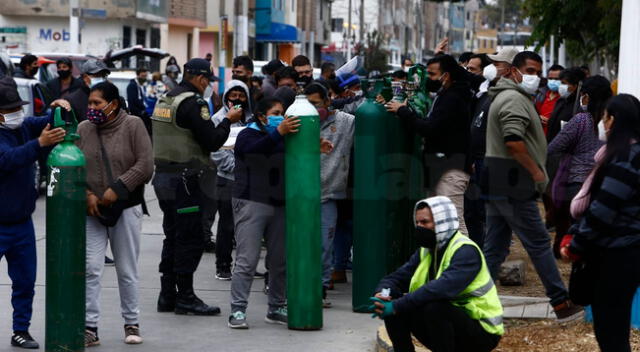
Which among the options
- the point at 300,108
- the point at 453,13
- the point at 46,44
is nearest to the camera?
the point at 300,108

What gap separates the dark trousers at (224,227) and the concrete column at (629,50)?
400 cm

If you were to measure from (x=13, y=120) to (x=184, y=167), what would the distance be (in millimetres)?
1530

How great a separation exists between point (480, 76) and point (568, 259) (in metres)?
5.71

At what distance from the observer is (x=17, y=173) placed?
775 cm

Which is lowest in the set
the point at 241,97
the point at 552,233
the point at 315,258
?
the point at 552,233

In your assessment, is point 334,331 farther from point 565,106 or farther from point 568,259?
point 565,106

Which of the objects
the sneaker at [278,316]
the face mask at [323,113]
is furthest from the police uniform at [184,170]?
the face mask at [323,113]

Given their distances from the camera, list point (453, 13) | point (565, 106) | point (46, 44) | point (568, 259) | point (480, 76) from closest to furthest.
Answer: point (568, 259) → point (480, 76) → point (565, 106) → point (46, 44) → point (453, 13)

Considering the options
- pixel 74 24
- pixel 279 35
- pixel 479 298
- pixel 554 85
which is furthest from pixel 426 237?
pixel 279 35

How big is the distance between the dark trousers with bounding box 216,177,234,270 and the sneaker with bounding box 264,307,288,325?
6.83ft

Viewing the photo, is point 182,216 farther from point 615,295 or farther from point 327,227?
point 615,295

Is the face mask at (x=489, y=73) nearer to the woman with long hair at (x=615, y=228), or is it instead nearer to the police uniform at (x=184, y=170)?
the police uniform at (x=184, y=170)

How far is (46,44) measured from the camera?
42.3 m

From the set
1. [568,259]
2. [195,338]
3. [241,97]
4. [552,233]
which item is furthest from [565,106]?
[568,259]
